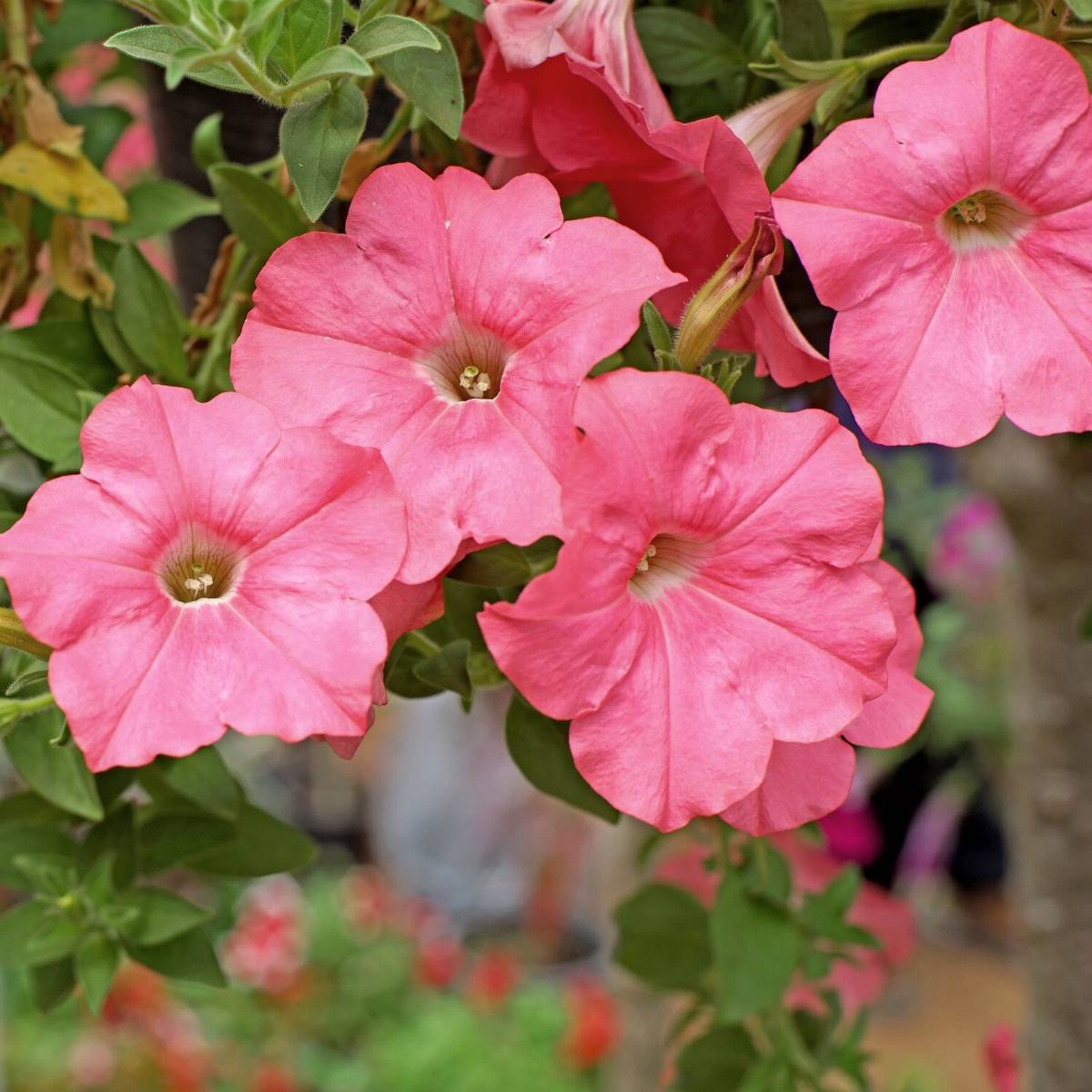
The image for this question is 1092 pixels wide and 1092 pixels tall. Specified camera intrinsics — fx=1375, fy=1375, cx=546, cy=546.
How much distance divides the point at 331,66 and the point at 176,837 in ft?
0.97

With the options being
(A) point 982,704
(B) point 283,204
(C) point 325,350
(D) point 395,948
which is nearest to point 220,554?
(C) point 325,350

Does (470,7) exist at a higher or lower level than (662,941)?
higher

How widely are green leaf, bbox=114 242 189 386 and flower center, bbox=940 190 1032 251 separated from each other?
268 millimetres

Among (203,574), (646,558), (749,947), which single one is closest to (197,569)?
(203,574)

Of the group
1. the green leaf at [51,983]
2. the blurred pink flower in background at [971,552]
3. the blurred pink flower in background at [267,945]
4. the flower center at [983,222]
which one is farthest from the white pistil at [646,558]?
the blurred pink flower in background at [267,945]

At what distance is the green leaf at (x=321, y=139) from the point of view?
33cm

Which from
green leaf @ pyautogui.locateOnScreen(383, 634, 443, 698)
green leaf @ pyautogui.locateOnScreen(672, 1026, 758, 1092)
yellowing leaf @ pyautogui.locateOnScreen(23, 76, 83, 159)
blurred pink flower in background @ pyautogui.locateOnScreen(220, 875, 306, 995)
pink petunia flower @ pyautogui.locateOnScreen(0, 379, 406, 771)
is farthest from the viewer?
blurred pink flower in background @ pyautogui.locateOnScreen(220, 875, 306, 995)

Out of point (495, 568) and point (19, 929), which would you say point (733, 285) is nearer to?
point (495, 568)

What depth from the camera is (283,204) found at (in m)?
0.44

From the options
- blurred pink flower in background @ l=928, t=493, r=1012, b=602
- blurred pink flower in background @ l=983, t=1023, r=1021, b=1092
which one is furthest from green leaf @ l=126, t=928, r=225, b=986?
blurred pink flower in background @ l=928, t=493, r=1012, b=602

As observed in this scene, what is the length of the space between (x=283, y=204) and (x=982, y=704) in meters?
1.69

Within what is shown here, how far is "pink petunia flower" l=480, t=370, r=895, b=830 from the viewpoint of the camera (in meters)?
0.29

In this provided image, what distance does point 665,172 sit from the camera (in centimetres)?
36

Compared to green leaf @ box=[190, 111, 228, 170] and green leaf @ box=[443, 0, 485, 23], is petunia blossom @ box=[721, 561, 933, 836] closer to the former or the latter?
green leaf @ box=[443, 0, 485, 23]
